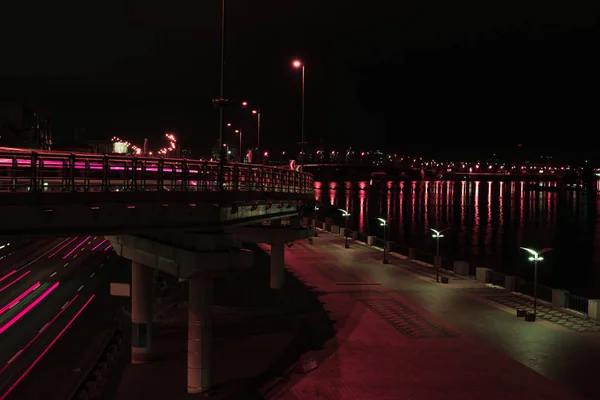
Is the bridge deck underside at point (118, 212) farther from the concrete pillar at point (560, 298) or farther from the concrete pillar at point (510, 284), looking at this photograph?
the concrete pillar at point (510, 284)

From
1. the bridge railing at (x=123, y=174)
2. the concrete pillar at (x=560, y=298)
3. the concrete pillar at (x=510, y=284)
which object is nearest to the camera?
the bridge railing at (x=123, y=174)

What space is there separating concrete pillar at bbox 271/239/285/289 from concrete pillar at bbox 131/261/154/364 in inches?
495

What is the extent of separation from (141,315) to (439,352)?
37.5 feet

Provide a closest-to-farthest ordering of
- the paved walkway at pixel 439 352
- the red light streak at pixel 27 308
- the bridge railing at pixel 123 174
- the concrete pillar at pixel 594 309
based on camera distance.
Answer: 1. the bridge railing at pixel 123 174
2. the paved walkway at pixel 439 352
3. the concrete pillar at pixel 594 309
4. the red light streak at pixel 27 308

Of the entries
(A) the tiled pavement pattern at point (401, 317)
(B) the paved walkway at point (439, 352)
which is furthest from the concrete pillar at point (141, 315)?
(A) the tiled pavement pattern at point (401, 317)

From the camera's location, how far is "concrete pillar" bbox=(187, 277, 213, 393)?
18.5 m

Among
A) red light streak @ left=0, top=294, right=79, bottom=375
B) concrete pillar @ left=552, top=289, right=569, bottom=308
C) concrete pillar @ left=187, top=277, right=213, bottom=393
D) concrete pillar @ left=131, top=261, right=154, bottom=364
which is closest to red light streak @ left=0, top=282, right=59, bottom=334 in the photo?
red light streak @ left=0, top=294, right=79, bottom=375

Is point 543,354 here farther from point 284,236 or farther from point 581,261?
point 581,261

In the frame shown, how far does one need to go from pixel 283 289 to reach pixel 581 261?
47616 millimetres

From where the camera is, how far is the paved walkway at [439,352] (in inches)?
741

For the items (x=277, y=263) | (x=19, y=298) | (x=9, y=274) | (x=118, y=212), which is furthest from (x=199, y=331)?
(x=9, y=274)

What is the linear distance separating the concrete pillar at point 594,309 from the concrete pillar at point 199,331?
18.1 metres

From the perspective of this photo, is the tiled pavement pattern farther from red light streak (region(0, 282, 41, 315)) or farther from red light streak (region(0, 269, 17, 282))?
red light streak (region(0, 269, 17, 282))

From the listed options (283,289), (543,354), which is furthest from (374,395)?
(283,289)
